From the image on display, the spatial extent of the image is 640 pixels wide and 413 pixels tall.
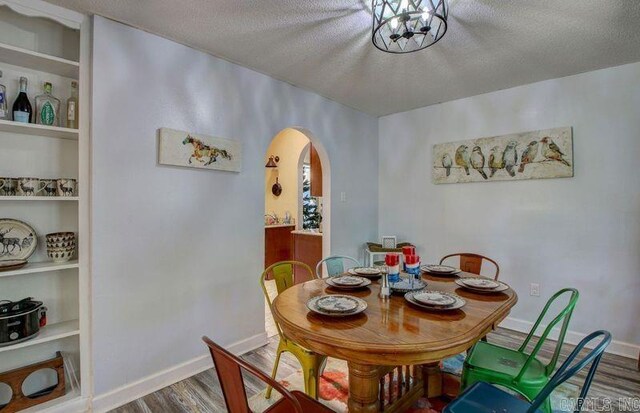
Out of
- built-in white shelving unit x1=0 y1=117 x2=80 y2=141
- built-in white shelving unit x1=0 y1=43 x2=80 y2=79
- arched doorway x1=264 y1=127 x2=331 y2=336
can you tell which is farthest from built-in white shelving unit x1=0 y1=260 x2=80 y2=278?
arched doorway x1=264 y1=127 x2=331 y2=336

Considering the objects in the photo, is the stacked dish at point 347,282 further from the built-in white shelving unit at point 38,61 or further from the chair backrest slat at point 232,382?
the built-in white shelving unit at point 38,61

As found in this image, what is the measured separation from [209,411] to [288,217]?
12.6 ft

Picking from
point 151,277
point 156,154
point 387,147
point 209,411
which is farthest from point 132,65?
point 387,147

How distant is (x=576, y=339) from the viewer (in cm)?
277

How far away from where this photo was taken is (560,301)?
2.87 metres

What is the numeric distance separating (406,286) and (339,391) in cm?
88

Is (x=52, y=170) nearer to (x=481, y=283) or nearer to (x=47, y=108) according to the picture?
A: (x=47, y=108)

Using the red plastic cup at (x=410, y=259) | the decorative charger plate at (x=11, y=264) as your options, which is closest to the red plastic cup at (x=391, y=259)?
the red plastic cup at (x=410, y=259)

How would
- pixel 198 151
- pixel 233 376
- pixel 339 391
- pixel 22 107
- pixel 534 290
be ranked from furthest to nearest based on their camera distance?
pixel 534 290 < pixel 198 151 < pixel 339 391 < pixel 22 107 < pixel 233 376

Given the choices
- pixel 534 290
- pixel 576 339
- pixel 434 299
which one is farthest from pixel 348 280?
pixel 576 339

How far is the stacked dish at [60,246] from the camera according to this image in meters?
1.87

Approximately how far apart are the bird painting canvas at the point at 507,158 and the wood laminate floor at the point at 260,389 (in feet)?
5.15

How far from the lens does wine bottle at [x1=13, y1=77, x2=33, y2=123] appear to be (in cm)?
179

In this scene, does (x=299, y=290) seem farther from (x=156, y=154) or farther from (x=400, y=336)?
(x=156, y=154)
